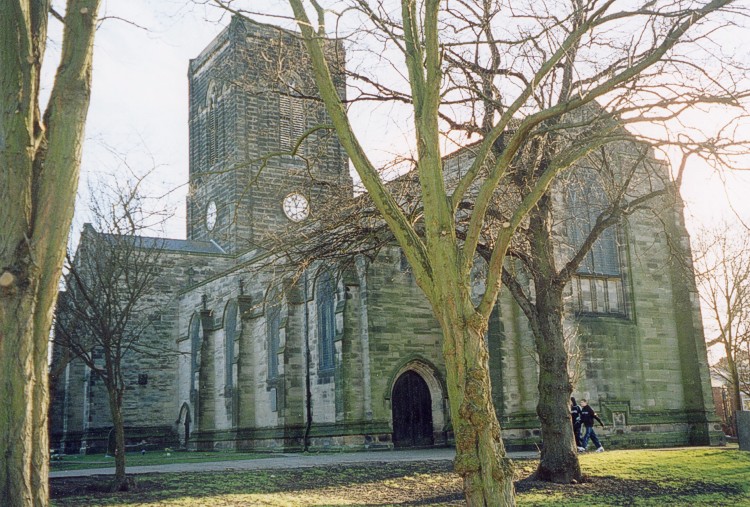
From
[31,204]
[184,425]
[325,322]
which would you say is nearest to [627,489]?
[31,204]

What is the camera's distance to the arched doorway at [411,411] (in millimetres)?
26500

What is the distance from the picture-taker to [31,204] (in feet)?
20.7

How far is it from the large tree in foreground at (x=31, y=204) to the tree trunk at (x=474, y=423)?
411cm

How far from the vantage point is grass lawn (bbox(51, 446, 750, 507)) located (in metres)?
12.5

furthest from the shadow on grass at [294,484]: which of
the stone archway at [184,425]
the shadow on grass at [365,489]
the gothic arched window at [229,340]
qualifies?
the stone archway at [184,425]

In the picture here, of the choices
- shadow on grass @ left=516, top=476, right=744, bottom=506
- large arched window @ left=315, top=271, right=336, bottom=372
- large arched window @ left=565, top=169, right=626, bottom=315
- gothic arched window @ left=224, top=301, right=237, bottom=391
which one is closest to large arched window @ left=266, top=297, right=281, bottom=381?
gothic arched window @ left=224, top=301, right=237, bottom=391

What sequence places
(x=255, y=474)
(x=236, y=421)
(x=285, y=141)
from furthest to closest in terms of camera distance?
(x=285, y=141) → (x=236, y=421) → (x=255, y=474)

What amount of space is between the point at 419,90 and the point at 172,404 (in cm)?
3425

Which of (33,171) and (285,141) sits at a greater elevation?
(285,141)

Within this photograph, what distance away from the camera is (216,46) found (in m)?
46.2

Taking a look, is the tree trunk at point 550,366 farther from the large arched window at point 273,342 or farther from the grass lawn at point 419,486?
the large arched window at point 273,342

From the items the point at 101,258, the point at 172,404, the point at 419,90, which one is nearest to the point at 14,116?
the point at 419,90

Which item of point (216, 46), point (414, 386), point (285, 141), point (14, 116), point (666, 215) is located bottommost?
point (414, 386)

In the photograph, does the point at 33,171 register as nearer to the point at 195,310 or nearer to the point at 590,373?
the point at 590,373
